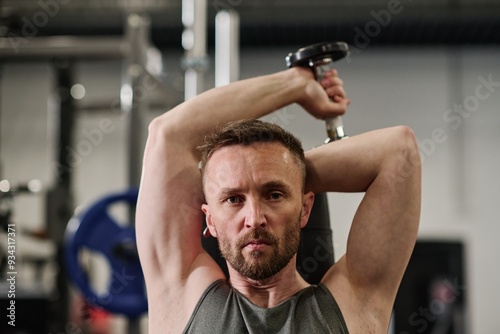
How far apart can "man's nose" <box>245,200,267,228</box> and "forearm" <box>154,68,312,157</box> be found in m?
0.33

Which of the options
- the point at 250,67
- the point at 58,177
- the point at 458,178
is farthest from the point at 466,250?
the point at 58,177

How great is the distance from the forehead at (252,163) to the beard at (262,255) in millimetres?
150

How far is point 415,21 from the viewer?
284 inches

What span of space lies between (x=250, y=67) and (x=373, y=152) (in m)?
6.26

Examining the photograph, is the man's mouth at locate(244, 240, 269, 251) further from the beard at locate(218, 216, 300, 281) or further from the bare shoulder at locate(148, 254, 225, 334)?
the bare shoulder at locate(148, 254, 225, 334)

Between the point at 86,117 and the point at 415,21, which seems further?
the point at 86,117

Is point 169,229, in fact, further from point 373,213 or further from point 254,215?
point 373,213

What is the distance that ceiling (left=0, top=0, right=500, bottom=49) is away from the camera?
6754 millimetres

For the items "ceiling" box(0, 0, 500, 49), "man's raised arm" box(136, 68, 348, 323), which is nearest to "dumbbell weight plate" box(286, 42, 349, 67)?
"man's raised arm" box(136, 68, 348, 323)

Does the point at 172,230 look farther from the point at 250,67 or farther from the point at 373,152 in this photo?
the point at 250,67

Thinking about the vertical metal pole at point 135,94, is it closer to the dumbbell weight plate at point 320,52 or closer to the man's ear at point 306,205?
the dumbbell weight plate at point 320,52

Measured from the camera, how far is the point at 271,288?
6.27 feet

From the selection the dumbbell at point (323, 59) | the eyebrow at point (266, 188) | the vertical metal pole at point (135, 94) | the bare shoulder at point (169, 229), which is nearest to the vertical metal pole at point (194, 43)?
the vertical metal pole at point (135, 94)

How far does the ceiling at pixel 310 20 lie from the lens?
6754 millimetres
